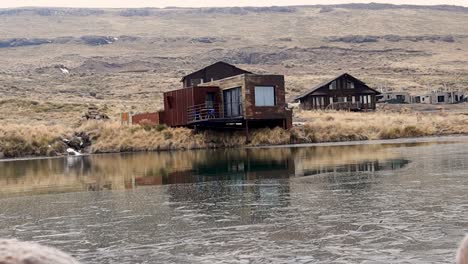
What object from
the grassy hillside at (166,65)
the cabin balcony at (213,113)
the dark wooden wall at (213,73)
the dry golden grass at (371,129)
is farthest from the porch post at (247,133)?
the dark wooden wall at (213,73)

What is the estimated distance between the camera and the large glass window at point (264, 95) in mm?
48250

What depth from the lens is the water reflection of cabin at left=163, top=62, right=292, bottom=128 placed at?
47.9 metres

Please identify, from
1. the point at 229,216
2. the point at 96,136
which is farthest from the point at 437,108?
the point at 229,216

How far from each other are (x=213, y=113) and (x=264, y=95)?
4184 mm

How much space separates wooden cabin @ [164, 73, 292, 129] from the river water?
21.7 meters

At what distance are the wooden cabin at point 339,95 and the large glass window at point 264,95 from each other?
105 feet

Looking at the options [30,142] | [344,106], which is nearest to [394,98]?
[344,106]

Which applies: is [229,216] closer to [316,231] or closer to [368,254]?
[316,231]

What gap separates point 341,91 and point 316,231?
71.5 m

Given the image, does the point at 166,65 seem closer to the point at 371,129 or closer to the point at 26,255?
the point at 371,129

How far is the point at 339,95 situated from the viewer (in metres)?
82.1

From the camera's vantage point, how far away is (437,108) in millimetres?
79125

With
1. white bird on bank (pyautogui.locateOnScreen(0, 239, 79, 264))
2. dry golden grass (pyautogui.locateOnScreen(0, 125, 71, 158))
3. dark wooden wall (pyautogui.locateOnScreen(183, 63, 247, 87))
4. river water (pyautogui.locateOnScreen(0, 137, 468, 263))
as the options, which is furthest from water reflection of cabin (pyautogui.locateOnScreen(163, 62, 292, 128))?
white bird on bank (pyautogui.locateOnScreen(0, 239, 79, 264))

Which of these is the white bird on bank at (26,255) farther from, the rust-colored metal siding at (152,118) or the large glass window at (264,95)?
the rust-colored metal siding at (152,118)
